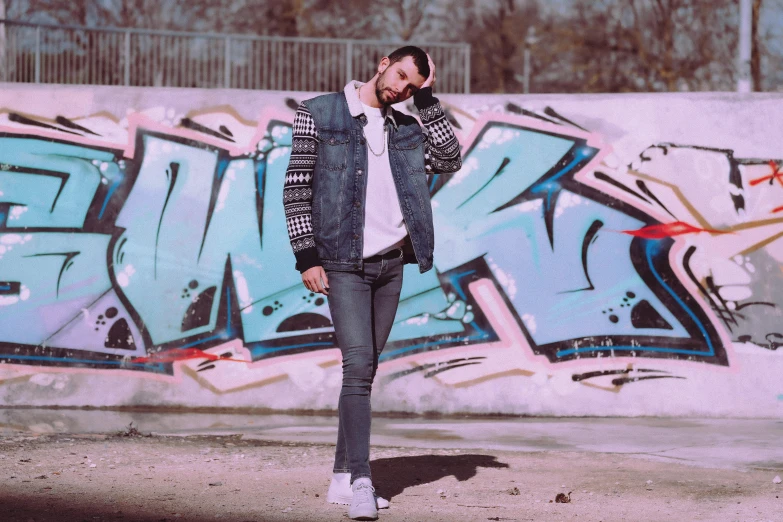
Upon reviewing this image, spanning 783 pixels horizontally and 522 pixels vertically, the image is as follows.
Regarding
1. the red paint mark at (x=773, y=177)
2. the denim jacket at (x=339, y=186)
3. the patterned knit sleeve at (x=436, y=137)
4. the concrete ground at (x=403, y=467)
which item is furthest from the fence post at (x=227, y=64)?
the denim jacket at (x=339, y=186)

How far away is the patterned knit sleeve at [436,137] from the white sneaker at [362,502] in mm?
1248

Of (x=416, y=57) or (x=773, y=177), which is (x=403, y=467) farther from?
(x=773, y=177)

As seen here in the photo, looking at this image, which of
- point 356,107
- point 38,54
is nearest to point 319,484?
point 356,107

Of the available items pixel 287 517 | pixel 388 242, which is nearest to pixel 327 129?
pixel 388 242

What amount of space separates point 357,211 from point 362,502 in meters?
1.03

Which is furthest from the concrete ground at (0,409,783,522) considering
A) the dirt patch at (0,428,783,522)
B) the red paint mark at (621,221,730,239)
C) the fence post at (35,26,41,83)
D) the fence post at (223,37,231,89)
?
the fence post at (223,37,231,89)

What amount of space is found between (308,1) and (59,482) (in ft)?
73.3

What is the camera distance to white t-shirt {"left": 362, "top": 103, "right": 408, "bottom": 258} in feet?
12.9

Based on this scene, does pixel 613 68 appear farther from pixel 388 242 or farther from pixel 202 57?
pixel 388 242

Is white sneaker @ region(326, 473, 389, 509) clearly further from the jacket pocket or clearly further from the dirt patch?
the jacket pocket

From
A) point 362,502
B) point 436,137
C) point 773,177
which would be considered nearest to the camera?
point 362,502

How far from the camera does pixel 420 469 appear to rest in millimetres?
4895

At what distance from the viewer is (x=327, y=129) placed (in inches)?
155

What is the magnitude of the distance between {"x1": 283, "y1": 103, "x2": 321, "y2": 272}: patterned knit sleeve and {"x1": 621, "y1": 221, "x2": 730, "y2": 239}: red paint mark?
3475 millimetres
